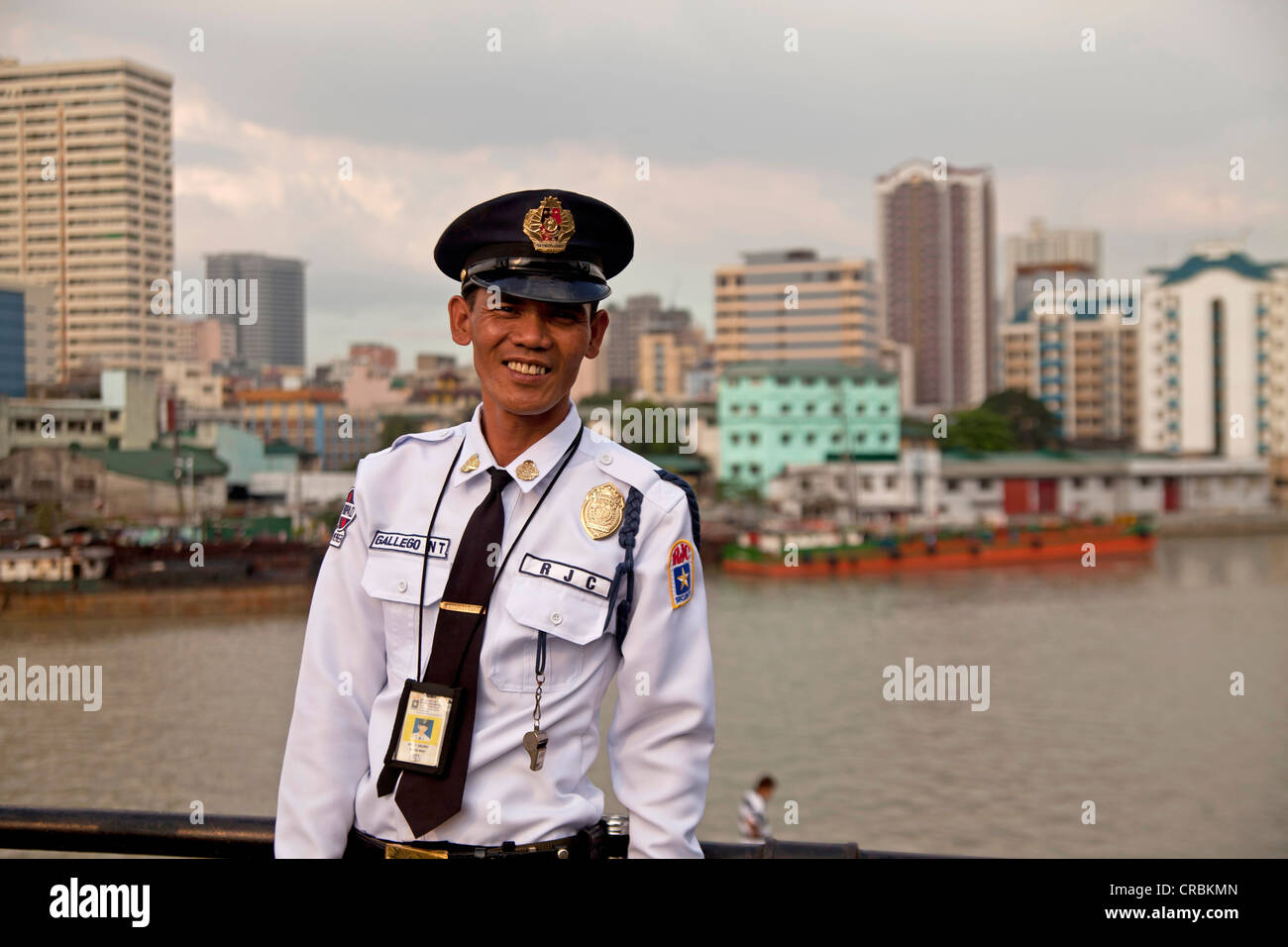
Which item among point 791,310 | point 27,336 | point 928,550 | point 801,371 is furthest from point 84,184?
point 791,310

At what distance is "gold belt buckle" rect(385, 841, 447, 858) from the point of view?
137 cm

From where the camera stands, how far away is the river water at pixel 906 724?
11664 mm

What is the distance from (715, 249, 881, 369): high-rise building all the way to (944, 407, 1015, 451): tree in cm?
1267

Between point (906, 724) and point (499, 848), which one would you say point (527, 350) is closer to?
point (499, 848)

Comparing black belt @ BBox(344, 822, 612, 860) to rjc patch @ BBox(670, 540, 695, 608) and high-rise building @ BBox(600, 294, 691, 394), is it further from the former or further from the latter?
high-rise building @ BBox(600, 294, 691, 394)

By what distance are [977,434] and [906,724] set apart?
32577 mm

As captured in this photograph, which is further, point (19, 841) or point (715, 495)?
point (715, 495)

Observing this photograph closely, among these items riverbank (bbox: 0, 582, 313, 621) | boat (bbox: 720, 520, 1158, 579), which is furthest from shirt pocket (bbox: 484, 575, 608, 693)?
boat (bbox: 720, 520, 1158, 579)

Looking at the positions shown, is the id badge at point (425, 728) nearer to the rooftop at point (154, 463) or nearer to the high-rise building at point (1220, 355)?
the rooftop at point (154, 463)

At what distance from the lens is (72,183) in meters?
32.3

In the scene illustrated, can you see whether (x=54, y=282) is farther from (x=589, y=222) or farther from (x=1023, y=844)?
(x=589, y=222)
